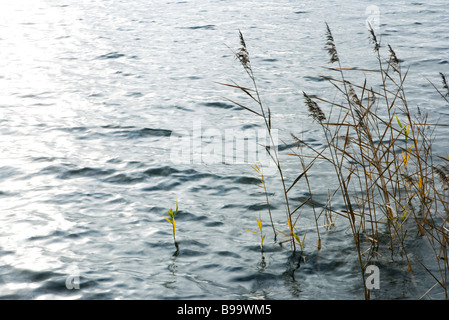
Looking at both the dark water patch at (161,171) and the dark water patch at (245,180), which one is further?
the dark water patch at (161,171)

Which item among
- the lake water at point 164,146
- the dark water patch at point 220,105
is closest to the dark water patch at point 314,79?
the lake water at point 164,146

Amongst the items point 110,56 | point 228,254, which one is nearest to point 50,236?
point 228,254

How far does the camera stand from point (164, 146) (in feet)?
21.6

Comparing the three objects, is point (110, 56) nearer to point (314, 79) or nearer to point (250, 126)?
point (314, 79)

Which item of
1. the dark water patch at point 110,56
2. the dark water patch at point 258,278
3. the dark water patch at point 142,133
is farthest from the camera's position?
the dark water patch at point 110,56

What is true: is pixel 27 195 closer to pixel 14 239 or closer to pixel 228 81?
pixel 14 239

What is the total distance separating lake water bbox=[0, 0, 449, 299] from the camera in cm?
394

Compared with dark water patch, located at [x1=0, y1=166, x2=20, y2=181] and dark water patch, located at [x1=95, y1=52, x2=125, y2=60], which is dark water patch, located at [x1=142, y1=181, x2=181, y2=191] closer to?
dark water patch, located at [x1=0, y1=166, x2=20, y2=181]

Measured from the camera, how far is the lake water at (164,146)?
3.94 m

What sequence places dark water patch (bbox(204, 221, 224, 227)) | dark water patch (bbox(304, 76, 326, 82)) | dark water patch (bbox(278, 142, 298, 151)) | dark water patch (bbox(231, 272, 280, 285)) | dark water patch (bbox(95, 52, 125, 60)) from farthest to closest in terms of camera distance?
1. dark water patch (bbox(95, 52, 125, 60))
2. dark water patch (bbox(304, 76, 326, 82))
3. dark water patch (bbox(278, 142, 298, 151))
4. dark water patch (bbox(204, 221, 224, 227))
5. dark water patch (bbox(231, 272, 280, 285))

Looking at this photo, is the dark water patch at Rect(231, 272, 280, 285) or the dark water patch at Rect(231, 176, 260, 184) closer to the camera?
the dark water patch at Rect(231, 272, 280, 285)

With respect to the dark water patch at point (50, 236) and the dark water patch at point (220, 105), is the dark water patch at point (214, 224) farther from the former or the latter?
the dark water patch at point (220, 105)

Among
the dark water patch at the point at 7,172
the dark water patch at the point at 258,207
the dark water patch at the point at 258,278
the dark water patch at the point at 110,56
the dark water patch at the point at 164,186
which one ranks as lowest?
the dark water patch at the point at 164,186

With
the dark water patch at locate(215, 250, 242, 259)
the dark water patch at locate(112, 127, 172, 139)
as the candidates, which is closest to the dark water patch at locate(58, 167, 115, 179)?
the dark water patch at locate(112, 127, 172, 139)
